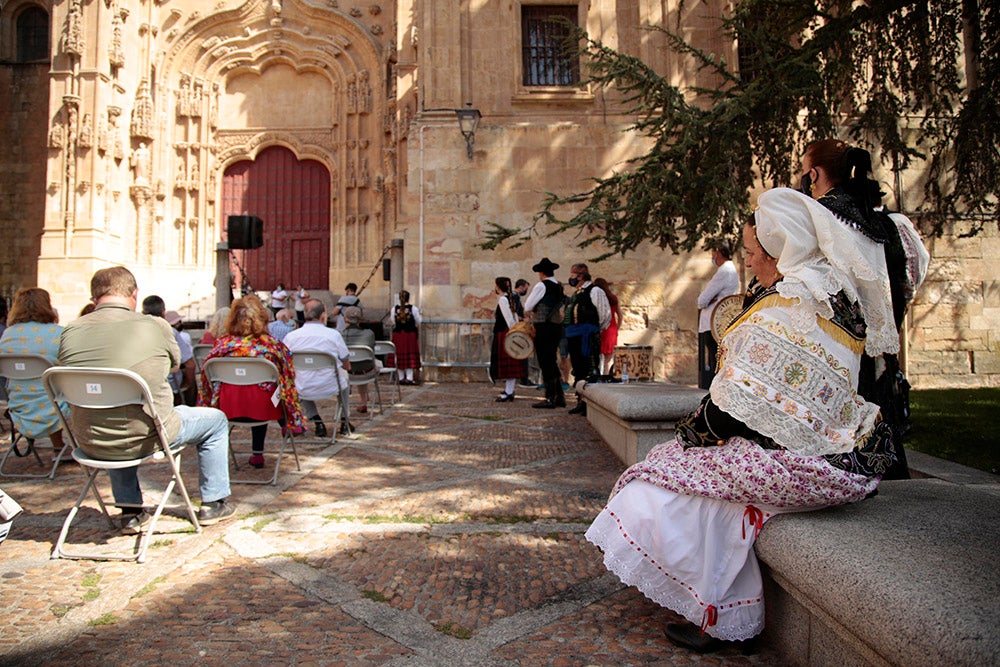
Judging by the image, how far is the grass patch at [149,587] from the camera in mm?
3052

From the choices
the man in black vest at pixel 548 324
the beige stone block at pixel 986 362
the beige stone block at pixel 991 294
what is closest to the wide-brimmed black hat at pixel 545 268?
the man in black vest at pixel 548 324

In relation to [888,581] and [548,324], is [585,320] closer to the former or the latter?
[548,324]

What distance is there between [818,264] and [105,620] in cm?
302

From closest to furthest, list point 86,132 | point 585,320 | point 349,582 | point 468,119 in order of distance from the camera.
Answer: point 349,582 → point 585,320 → point 468,119 → point 86,132

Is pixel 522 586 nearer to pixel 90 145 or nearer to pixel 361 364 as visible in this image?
pixel 361 364

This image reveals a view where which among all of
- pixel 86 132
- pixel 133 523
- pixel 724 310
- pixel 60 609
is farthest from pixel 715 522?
pixel 86 132

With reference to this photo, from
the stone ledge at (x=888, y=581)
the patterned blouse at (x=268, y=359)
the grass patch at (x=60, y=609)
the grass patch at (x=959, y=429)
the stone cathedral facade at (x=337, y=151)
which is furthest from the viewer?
the stone cathedral facade at (x=337, y=151)

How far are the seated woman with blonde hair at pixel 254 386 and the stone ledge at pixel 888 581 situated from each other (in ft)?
12.3

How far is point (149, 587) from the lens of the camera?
123 inches

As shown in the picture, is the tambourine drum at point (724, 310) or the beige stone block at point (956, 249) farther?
the beige stone block at point (956, 249)

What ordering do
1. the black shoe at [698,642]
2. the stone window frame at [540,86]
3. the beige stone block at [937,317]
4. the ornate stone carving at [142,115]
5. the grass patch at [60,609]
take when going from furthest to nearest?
1. the ornate stone carving at [142,115]
2. the stone window frame at [540,86]
3. the beige stone block at [937,317]
4. the grass patch at [60,609]
5. the black shoe at [698,642]

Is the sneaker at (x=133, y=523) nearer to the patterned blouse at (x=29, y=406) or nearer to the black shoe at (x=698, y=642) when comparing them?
the patterned blouse at (x=29, y=406)

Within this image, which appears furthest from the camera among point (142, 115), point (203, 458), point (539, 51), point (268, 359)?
point (142, 115)

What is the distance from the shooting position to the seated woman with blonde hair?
5.09 metres
